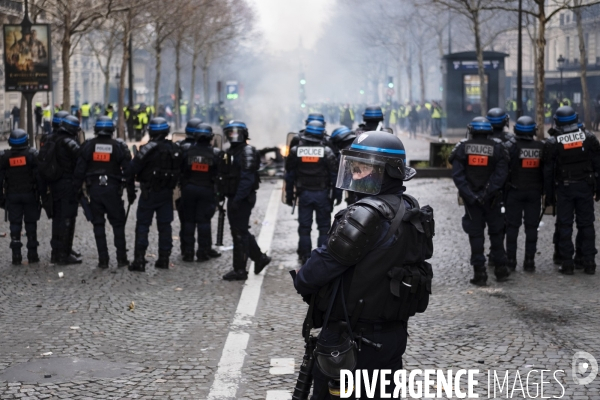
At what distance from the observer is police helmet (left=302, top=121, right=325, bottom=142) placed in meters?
11.3

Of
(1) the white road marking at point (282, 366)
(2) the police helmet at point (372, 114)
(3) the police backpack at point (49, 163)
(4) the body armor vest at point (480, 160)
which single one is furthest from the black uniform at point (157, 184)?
(1) the white road marking at point (282, 366)

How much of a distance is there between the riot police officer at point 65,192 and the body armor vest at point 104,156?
387 millimetres

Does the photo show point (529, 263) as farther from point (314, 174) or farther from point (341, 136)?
point (341, 136)

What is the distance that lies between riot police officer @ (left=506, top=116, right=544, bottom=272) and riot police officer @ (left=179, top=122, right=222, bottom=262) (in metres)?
3.26

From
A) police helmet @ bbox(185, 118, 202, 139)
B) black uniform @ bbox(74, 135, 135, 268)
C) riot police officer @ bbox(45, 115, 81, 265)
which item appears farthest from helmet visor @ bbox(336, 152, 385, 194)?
riot police officer @ bbox(45, 115, 81, 265)

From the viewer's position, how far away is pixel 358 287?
181 inches

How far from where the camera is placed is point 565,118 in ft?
34.8

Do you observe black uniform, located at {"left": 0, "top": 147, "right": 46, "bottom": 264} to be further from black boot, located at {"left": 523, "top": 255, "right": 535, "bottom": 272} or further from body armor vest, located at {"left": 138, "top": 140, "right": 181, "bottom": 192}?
black boot, located at {"left": 523, "top": 255, "right": 535, "bottom": 272}

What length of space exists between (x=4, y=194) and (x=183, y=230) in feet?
7.16

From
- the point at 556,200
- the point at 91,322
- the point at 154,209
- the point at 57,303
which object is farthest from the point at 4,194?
the point at 556,200

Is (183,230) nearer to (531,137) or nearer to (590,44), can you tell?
(531,137)

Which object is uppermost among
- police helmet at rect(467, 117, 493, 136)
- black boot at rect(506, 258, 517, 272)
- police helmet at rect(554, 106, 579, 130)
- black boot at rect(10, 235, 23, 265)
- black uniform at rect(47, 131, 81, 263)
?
police helmet at rect(554, 106, 579, 130)

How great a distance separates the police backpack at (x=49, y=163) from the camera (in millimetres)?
11695

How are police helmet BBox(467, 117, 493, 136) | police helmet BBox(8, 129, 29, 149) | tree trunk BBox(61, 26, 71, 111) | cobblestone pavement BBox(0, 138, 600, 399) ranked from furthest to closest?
tree trunk BBox(61, 26, 71, 111) < police helmet BBox(8, 129, 29, 149) < police helmet BBox(467, 117, 493, 136) < cobblestone pavement BBox(0, 138, 600, 399)
